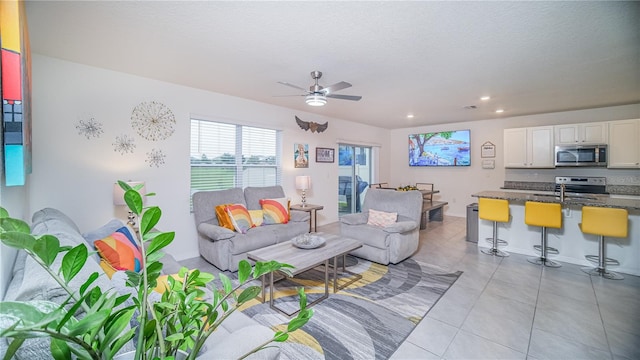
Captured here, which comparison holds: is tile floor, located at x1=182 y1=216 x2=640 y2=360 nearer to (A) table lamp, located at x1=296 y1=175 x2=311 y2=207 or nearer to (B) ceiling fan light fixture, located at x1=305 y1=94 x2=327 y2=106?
(A) table lamp, located at x1=296 y1=175 x2=311 y2=207

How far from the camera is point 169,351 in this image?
68 cm

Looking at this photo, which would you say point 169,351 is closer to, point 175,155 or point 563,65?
point 175,155

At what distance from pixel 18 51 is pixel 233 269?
9.20 feet

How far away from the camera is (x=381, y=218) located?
4027 millimetres

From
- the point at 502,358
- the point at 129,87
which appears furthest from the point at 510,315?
the point at 129,87

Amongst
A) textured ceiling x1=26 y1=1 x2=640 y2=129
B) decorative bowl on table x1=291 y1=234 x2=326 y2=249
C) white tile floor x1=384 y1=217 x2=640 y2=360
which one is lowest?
white tile floor x1=384 y1=217 x2=640 y2=360

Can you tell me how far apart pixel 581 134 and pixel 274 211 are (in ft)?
20.1

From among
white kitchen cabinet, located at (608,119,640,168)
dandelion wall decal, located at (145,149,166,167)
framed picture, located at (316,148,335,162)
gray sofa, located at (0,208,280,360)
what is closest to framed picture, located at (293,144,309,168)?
framed picture, located at (316,148,335,162)

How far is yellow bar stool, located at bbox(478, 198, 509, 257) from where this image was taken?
13.1 ft

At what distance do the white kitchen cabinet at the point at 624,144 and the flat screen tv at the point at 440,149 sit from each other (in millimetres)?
2533

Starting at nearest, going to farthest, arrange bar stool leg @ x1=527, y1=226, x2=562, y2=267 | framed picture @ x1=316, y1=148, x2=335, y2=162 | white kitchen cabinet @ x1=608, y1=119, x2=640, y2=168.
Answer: bar stool leg @ x1=527, y1=226, x2=562, y2=267 < white kitchen cabinet @ x1=608, y1=119, x2=640, y2=168 < framed picture @ x1=316, y1=148, x2=335, y2=162

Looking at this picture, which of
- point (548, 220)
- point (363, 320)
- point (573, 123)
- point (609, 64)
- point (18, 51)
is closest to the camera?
point (18, 51)

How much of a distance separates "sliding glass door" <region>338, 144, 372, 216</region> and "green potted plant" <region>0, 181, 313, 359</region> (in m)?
6.04

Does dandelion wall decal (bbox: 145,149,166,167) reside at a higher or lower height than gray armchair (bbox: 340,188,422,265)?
higher
